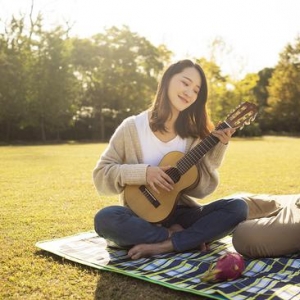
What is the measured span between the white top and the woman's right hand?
31 cm

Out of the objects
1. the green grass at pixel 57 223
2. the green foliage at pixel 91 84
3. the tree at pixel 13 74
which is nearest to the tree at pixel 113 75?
the green foliage at pixel 91 84

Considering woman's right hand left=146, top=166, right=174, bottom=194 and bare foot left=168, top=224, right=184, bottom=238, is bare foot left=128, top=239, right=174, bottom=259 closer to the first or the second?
bare foot left=168, top=224, right=184, bottom=238

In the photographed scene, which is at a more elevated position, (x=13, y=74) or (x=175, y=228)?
(x=13, y=74)

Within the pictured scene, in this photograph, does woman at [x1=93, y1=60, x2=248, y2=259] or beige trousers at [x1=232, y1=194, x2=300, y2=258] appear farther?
woman at [x1=93, y1=60, x2=248, y2=259]

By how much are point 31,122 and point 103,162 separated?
2796cm

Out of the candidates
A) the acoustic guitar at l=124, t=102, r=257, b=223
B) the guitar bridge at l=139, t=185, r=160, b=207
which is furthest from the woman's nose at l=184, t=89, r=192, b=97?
the guitar bridge at l=139, t=185, r=160, b=207

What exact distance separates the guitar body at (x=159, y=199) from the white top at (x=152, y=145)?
204mm

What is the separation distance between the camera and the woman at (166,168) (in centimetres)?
363

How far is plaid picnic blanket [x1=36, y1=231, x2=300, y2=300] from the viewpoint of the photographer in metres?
2.75

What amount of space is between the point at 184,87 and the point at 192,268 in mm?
1687

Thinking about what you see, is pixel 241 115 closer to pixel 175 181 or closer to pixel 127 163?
pixel 175 181

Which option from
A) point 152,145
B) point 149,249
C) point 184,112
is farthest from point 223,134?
point 149,249

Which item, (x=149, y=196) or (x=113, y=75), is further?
(x=113, y=75)

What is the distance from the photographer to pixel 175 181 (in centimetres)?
377
